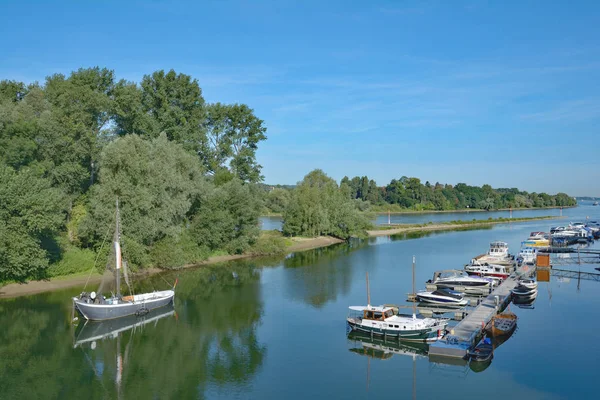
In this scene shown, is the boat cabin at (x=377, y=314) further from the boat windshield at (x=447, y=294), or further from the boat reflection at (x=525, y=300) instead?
the boat reflection at (x=525, y=300)

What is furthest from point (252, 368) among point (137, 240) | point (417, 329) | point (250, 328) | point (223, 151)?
point (223, 151)

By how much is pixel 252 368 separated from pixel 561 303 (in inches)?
1125

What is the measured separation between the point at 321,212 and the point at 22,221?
171ft

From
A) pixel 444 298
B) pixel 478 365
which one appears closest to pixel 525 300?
pixel 444 298

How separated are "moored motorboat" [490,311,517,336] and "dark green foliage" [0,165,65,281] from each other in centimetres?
3397

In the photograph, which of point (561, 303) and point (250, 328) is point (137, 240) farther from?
point (561, 303)

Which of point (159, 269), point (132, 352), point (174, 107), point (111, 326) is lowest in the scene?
point (132, 352)

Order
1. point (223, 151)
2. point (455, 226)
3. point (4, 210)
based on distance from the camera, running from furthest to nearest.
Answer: point (455, 226) < point (223, 151) < point (4, 210)

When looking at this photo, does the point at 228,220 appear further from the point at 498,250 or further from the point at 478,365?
the point at 478,365

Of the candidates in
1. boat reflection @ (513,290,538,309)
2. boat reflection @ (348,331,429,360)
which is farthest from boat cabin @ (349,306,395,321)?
boat reflection @ (513,290,538,309)

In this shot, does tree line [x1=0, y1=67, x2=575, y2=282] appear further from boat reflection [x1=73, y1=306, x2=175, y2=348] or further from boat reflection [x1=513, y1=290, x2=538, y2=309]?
boat reflection [x1=513, y1=290, x2=538, y2=309]

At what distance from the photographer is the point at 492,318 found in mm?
35469

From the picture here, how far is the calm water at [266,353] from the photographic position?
1016 inches

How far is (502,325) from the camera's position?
34.2 metres
